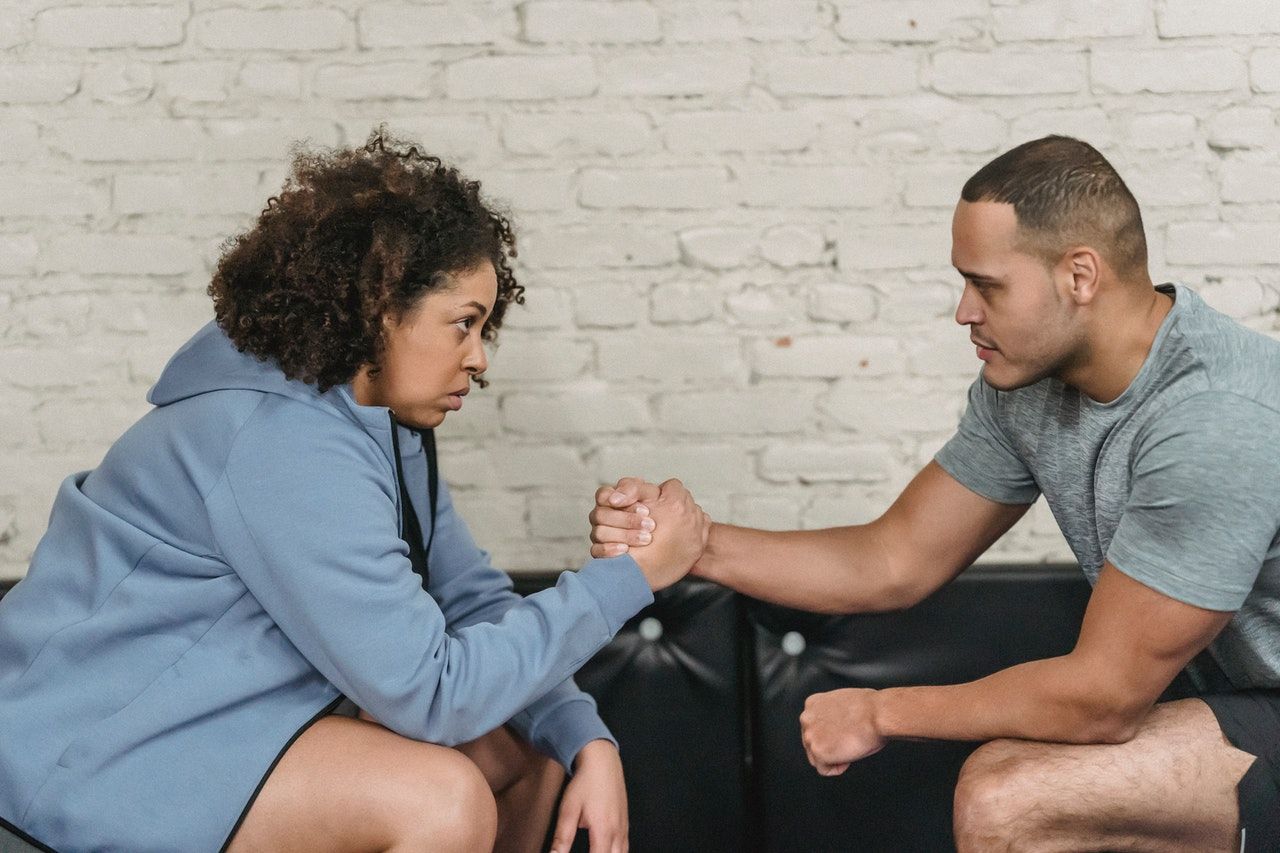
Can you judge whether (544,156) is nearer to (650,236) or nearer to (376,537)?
(650,236)

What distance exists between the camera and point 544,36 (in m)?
1.85

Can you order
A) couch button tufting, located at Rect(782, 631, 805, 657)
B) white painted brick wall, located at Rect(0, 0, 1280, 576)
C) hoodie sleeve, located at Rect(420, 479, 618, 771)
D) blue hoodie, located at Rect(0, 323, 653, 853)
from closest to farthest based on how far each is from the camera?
blue hoodie, located at Rect(0, 323, 653, 853) < hoodie sleeve, located at Rect(420, 479, 618, 771) < couch button tufting, located at Rect(782, 631, 805, 657) < white painted brick wall, located at Rect(0, 0, 1280, 576)

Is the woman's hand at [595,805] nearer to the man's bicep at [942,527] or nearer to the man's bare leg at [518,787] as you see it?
the man's bare leg at [518,787]

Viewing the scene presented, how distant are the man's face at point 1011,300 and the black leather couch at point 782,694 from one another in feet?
1.22

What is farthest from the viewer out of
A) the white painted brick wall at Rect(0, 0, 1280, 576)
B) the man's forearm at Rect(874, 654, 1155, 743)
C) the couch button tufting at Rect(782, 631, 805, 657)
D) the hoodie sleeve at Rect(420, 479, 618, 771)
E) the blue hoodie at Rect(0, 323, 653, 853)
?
the white painted brick wall at Rect(0, 0, 1280, 576)

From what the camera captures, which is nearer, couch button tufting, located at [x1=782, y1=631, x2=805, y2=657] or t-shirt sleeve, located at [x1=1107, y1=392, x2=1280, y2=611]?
t-shirt sleeve, located at [x1=1107, y1=392, x2=1280, y2=611]

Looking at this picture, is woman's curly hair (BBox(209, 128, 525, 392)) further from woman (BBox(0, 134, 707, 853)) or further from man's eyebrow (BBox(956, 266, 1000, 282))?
man's eyebrow (BBox(956, 266, 1000, 282))

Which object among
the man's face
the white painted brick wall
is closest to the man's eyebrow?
the man's face

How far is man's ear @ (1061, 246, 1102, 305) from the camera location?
138 cm

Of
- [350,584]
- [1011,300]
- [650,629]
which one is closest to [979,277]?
[1011,300]

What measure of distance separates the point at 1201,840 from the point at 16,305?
173 centimetres

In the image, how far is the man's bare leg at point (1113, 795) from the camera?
1.38m

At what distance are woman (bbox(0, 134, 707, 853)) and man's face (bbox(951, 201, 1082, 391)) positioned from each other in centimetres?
50

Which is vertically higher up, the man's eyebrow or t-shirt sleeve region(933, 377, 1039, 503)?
the man's eyebrow
